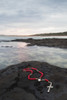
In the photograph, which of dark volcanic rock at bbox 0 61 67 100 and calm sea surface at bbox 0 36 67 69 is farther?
calm sea surface at bbox 0 36 67 69

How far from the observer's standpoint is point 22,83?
6043 mm

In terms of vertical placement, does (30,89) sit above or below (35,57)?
above

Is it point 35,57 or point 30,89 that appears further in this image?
point 35,57

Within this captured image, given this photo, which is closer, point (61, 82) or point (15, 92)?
point (15, 92)

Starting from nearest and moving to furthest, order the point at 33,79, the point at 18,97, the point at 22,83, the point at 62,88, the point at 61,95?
the point at 18,97 → the point at 61,95 → the point at 62,88 → the point at 22,83 → the point at 33,79

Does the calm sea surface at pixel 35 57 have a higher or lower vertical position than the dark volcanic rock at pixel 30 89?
lower

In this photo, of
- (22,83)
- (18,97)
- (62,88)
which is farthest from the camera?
(22,83)

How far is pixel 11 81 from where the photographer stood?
6191 mm

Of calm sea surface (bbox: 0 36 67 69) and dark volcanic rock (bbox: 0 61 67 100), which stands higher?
dark volcanic rock (bbox: 0 61 67 100)

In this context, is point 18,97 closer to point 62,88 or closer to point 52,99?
point 52,99

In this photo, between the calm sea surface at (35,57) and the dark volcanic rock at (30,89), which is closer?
the dark volcanic rock at (30,89)

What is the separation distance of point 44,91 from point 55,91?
582 millimetres

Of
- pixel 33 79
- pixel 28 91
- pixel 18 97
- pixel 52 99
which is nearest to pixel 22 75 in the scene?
pixel 33 79

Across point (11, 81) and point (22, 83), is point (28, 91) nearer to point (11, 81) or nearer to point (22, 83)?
point (22, 83)
